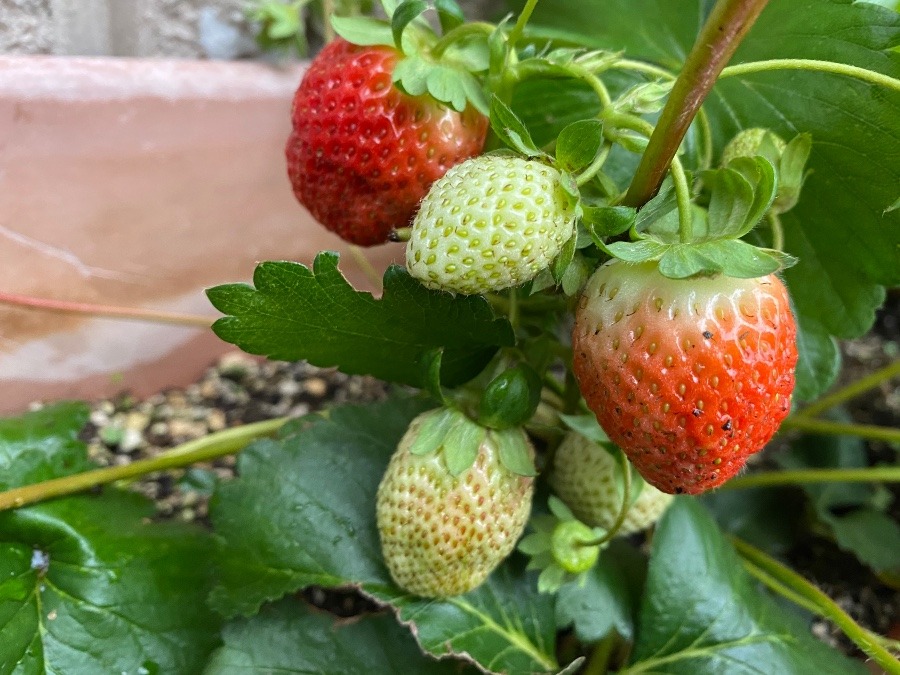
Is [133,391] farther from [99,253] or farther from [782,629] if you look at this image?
[782,629]

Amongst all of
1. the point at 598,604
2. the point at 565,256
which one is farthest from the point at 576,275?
the point at 598,604

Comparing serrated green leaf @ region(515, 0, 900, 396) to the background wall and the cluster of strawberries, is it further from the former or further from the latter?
Answer: the background wall

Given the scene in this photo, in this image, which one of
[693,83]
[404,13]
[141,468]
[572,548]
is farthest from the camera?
[141,468]

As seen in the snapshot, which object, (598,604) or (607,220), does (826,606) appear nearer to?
(598,604)

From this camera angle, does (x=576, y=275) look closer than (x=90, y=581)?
Yes

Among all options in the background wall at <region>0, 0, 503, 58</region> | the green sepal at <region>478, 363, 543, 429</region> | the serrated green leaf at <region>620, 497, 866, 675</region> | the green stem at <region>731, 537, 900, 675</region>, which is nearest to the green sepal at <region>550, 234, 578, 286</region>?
the green sepal at <region>478, 363, 543, 429</region>
